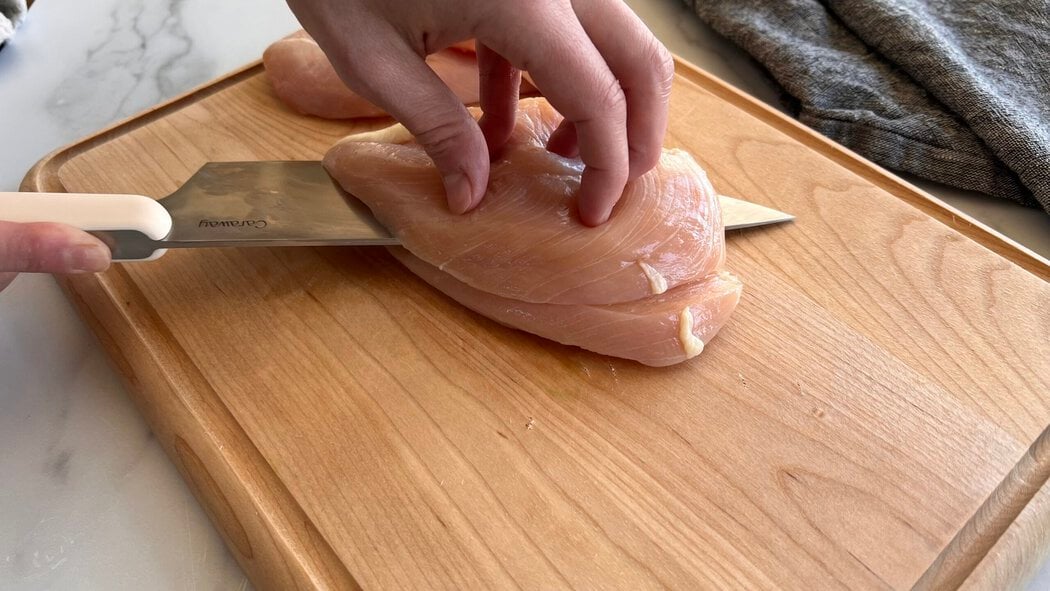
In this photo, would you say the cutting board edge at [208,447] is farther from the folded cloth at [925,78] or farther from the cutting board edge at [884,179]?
the folded cloth at [925,78]

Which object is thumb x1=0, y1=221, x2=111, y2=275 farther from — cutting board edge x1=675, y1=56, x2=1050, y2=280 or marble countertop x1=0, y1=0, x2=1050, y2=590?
cutting board edge x1=675, y1=56, x2=1050, y2=280

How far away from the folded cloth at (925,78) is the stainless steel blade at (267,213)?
0.66 m

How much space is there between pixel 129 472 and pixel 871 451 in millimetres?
1640

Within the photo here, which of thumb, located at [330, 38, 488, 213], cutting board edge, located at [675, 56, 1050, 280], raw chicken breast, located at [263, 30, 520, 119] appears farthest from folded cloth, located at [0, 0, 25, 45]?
cutting board edge, located at [675, 56, 1050, 280]

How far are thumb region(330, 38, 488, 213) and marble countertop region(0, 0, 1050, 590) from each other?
95 cm

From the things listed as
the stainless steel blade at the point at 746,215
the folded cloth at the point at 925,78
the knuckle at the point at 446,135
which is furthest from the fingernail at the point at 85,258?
the folded cloth at the point at 925,78

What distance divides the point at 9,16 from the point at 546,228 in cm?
224

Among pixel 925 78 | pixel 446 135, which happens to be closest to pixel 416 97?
pixel 446 135

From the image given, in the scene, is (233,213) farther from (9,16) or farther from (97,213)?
(9,16)

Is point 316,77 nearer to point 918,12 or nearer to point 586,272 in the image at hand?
point 586,272

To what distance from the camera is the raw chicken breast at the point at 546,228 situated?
1.70 meters

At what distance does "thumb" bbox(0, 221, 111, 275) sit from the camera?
145cm

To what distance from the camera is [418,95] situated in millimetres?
1450

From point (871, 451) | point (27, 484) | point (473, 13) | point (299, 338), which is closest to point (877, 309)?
point (871, 451)
